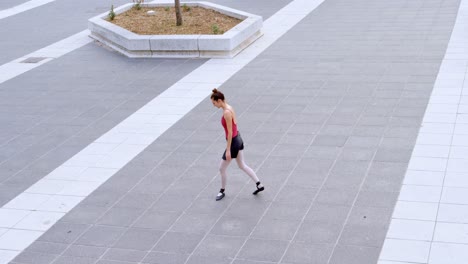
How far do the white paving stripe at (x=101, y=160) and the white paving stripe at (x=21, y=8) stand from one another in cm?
1118

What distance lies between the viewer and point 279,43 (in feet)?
63.0

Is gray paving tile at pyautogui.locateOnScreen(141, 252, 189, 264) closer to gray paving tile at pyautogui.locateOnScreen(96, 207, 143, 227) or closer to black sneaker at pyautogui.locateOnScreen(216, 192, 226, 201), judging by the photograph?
gray paving tile at pyautogui.locateOnScreen(96, 207, 143, 227)

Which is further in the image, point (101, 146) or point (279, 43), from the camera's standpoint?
point (279, 43)

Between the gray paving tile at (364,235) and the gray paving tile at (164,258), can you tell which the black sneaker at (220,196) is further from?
the gray paving tile at (364,235)

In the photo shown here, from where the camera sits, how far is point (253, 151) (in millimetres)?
12070

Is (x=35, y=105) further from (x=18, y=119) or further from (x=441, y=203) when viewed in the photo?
(x=441, y=203)

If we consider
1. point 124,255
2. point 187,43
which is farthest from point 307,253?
point 187,43

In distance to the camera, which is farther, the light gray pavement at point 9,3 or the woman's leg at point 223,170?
the light gray pavement at point 9,3

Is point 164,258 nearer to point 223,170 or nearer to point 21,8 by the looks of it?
point 223,170

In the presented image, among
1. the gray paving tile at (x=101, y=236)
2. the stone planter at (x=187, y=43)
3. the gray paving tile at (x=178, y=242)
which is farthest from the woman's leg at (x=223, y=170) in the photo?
the stone planter at (x=187, y=43)

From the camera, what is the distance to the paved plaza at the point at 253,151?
923cm

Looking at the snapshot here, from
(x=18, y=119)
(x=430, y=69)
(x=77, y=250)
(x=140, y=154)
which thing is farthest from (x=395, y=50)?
(x=77, y=250)

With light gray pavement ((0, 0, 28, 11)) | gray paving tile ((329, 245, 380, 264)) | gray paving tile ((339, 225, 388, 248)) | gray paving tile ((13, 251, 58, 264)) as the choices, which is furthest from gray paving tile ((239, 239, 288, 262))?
light gray pavement ((0, 0, 28, 11))

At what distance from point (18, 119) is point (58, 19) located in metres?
10.5
